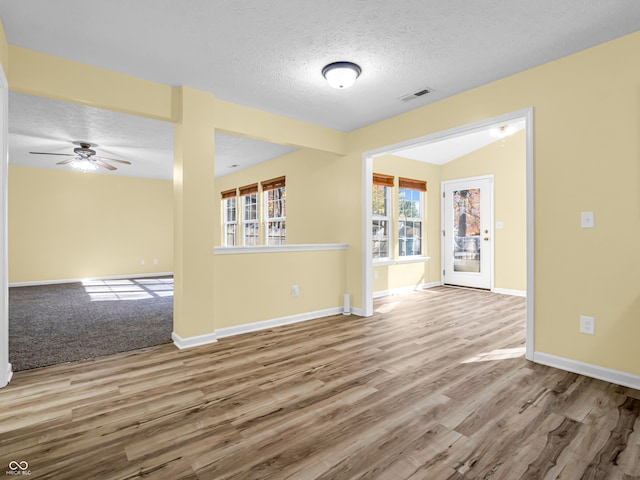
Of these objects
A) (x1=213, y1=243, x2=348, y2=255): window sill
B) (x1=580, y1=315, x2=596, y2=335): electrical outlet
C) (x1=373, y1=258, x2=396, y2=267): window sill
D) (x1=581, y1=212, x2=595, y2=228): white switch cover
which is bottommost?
(x1=580, y1=315, x2=596, y2=335): electrical outlet

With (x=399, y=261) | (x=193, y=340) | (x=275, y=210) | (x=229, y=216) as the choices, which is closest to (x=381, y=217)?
(x=399, y=261)

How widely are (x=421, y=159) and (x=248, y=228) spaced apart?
4099mm

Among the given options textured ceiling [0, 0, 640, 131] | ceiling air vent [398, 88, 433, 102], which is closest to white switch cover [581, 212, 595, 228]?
textured ceiling [0, 0, 640, 131]

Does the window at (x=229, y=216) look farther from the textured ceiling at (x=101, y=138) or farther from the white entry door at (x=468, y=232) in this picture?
the white entry door at (x=468, y=232)

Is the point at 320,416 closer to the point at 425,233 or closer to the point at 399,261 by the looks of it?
the point at 399,261

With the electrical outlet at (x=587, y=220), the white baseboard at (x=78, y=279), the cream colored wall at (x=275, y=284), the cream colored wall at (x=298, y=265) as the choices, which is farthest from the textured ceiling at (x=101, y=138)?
the electrical outlet at (x=587, y=220)

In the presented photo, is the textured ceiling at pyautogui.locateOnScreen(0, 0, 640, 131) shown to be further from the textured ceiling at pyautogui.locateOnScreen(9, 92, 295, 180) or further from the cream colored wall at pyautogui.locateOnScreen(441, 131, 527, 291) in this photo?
the cream colored wall at pyautogui.locateOnScreen(441, 131, 527, 291)

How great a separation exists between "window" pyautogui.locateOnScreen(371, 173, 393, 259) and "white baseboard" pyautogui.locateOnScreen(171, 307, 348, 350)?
183 centimetres

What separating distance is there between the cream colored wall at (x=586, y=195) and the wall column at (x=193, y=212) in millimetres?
2794

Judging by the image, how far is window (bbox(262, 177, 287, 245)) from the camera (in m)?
6.48

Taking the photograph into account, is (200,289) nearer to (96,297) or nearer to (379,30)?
(379,30)

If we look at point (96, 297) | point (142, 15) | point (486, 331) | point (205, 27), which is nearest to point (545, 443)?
point (486, 331)

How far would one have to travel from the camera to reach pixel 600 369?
2.52 meters

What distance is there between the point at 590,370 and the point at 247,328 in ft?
10.2
